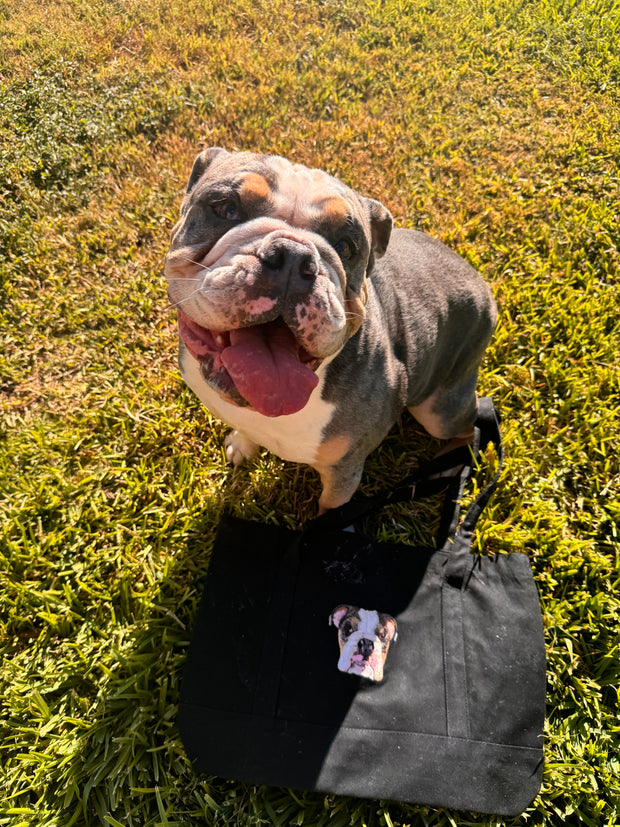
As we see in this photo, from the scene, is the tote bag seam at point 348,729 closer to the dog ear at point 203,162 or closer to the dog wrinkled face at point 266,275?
the dog wrinkled face at point 266,275

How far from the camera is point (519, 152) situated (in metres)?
5.32

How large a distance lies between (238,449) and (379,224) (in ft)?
5.11

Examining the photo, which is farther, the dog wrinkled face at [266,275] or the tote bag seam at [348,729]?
the tote bag seam at [348,729]

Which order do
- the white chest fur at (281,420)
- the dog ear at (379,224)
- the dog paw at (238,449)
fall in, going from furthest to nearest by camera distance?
the dog paw at (238,449), the dog ear at (379,224), the white chest fur at (281,420)

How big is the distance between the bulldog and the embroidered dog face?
1.93ft

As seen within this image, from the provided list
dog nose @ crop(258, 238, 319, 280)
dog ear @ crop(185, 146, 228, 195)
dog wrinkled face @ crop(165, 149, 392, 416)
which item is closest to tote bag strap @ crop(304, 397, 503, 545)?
dog wrinkled face @ crop(165, 149, 392, 416)

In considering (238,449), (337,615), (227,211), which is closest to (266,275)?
(227,211)

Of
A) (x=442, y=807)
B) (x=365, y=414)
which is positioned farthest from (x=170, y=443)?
(x=442, y=807)

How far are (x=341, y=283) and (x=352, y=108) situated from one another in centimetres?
427

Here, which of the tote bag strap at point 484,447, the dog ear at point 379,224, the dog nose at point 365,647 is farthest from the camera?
the tote bag strap at point 484,447

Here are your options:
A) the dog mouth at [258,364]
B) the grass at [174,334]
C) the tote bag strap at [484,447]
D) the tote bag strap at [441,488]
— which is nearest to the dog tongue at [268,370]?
the dog mouth at [258,364]

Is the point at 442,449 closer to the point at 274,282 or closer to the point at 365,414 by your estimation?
the point at 365,414

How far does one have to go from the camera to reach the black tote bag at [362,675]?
237 cm

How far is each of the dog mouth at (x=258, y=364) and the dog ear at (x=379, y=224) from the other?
835mm
